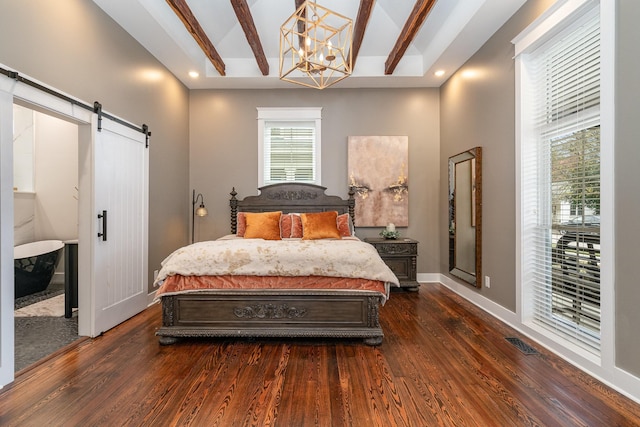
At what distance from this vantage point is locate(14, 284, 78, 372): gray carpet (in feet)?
7.86

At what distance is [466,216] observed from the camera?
4051 mm

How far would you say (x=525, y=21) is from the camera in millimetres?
2906

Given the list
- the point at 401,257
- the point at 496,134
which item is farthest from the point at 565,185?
the point at 401,257

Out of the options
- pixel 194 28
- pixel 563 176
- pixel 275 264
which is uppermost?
pixel 194 28

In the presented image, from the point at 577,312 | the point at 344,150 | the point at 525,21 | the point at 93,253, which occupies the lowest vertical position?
the point at 577,312

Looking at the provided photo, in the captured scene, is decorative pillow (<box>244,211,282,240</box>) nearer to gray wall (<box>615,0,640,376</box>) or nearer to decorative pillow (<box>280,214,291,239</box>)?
decorative pillow (<box>280,214,291,239</box>)

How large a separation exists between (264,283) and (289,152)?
2832 mm

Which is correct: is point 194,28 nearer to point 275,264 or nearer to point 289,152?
point 289,152

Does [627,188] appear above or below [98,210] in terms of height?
above

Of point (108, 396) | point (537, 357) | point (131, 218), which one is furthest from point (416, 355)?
point (131, 218)

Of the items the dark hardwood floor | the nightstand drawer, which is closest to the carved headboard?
the nightstand drawer

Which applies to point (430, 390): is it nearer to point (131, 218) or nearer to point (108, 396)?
point (108, 396)

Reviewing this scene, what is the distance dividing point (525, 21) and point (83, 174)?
176 inches

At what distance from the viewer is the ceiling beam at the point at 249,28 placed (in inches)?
118
